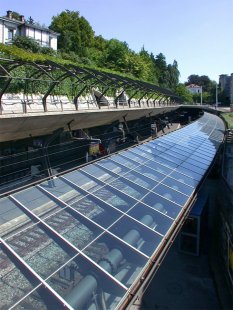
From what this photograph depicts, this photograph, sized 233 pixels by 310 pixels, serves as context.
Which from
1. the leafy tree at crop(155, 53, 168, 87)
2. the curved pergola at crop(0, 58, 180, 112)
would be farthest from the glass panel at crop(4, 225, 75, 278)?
the leafy tree at crop(155, 53, 168, 87)

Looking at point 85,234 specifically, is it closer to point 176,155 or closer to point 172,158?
point 172,158

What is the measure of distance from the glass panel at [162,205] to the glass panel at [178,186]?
4.09ft

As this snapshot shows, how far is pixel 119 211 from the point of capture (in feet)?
20.1

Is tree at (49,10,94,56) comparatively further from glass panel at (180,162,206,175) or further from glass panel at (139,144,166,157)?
glass panel at (180,162,206,175)

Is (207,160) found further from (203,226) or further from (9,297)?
(9,297)

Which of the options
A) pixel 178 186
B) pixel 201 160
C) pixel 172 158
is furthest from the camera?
pixel 201 160

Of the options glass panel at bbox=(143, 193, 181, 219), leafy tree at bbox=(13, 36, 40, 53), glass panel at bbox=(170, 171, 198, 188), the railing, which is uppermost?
leafy tree at bbox=(13, 36, 40, 53)

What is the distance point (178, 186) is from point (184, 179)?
0.92 metres

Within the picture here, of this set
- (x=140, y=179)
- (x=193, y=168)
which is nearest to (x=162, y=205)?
(x=140, y=179)

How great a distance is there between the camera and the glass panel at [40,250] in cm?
404

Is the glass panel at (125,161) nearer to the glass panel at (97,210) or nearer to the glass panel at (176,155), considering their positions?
the glass panel at (97,210)

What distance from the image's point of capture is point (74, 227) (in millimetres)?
5129

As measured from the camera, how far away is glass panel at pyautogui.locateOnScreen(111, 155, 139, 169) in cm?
921

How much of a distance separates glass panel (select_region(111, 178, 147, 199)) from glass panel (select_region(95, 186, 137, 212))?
0.26 meters
